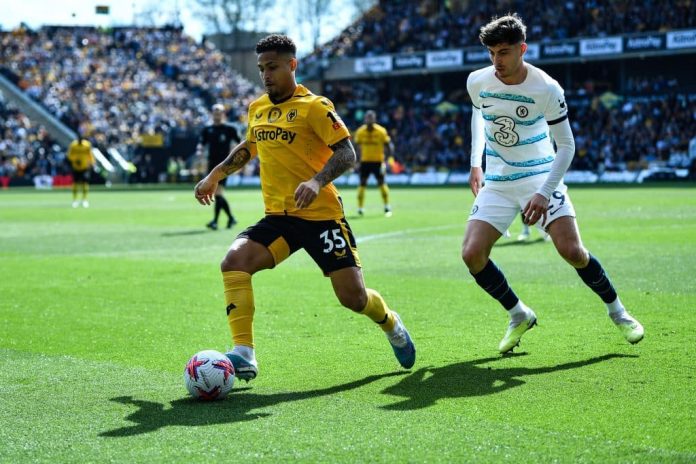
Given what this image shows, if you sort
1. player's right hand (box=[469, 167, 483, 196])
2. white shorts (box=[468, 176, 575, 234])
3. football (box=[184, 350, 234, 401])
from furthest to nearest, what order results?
player's right hand (box=[469, 167, 483, 196]) → white shorts (box=[468, 176, 575, 234]) → football (box=[184, 350, 234, 401])

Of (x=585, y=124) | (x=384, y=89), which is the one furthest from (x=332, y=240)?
(x=384, y=89)

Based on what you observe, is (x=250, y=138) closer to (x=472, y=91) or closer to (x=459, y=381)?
(x=472, y=91)

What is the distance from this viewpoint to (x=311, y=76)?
60188mm

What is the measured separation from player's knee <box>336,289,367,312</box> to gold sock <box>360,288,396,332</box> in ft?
0.25

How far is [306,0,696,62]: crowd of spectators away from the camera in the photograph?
48.8 meters

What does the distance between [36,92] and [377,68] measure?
791 inches

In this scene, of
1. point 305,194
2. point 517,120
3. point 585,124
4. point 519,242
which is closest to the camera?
point 305,194

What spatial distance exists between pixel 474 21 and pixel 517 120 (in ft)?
163

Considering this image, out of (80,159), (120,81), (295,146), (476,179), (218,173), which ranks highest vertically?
(120,81)

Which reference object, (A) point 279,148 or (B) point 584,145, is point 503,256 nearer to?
(A) point 279,148

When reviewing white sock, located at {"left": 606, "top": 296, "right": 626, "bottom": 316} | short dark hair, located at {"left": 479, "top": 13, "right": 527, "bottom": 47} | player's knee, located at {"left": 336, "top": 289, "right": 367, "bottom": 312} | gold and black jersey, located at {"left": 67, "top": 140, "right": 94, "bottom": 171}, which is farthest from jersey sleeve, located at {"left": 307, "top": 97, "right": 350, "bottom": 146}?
gold and black jersey, located at {"left": 67, "top": 140, "right": 94, "bottom": 171}

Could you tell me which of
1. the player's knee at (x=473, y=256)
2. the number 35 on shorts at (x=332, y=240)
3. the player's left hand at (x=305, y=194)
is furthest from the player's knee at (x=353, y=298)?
the player's knee at (x=473, y=256)

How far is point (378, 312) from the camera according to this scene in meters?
6.72

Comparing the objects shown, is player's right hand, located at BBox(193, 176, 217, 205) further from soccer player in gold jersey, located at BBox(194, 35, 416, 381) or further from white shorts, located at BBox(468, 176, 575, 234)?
white shorts, located at BBox(468, 176, 575, 234)
